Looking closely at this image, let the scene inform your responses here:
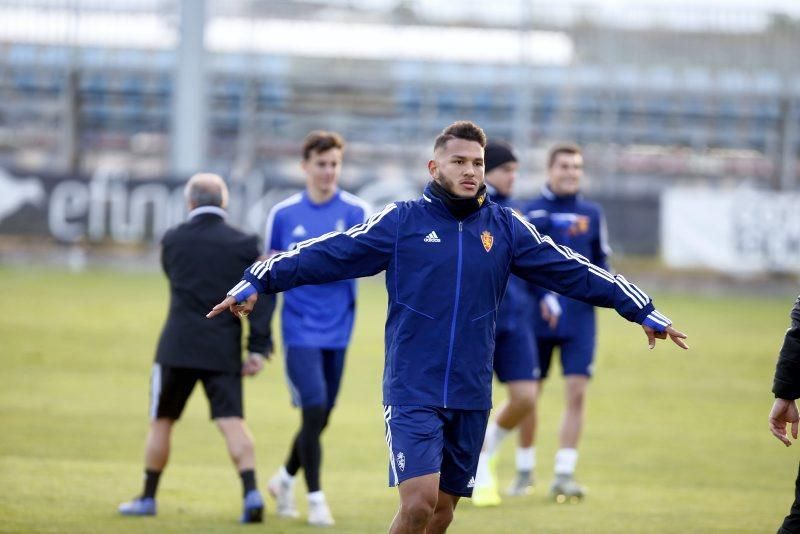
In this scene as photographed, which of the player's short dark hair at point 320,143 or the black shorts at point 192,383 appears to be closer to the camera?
the black shorts at point 192,383

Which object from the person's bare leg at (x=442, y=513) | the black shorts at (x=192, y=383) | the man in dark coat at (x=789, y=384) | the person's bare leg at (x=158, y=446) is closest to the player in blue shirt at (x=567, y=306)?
the black shorts at (x=192, y=383)

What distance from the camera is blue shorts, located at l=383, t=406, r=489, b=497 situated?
20.1ft

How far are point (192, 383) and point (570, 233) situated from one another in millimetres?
3233

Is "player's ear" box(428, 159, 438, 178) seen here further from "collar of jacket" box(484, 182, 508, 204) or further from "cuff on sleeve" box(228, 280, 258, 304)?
"collar of jacket" box(484, 182, 508, 204)

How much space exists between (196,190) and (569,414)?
331 centimetres

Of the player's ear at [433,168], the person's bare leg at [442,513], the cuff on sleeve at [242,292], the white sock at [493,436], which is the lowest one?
the white sock at [493,436]

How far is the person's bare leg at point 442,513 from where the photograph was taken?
6484 millimetres

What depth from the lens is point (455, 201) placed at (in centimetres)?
630

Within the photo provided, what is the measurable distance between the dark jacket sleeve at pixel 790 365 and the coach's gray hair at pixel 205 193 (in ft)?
13.1

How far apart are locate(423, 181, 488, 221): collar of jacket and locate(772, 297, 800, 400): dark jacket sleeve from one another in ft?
5.10

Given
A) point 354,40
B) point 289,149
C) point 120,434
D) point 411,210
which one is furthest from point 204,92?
point 411,210

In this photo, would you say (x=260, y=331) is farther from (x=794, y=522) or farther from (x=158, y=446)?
(x=794, y=522)

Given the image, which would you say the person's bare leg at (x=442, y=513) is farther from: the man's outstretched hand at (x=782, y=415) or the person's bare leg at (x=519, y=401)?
the person's bare leg at (x=519, y=401)

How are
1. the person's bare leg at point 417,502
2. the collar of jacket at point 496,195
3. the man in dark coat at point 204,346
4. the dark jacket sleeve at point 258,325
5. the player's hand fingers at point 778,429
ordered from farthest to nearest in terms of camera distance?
the collar of jacket at point 496,195 < the dark jacket sleeve at point 258,325 < the man in dark coat at point 204,346 < the player's hand fingers at point 778,429 < the person's bare leg at point 417,502
